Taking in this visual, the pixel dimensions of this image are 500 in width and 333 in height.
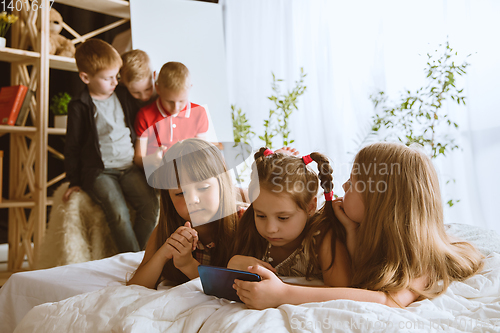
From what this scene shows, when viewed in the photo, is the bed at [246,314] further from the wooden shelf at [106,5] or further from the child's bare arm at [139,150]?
the wooden shelf at [106,5]

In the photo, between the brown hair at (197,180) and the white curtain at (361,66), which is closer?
the brown hair at (197,180)

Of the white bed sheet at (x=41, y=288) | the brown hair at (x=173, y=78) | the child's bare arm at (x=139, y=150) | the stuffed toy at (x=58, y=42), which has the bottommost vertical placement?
the white bed sheet at (x=41, y=288)

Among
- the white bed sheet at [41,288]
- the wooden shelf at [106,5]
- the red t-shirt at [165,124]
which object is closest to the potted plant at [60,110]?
the wooden shelf at [106,5]

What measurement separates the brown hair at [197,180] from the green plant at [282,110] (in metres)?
1.53

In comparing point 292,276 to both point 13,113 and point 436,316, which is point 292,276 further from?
point 13,113

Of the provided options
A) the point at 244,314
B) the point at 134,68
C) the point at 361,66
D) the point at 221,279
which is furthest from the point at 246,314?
the point at 361,66

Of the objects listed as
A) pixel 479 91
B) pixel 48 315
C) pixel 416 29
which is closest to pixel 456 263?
pixel 48 315

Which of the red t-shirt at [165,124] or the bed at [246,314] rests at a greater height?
the red t-shirt at [165,124]

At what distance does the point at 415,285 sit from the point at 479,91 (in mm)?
1518

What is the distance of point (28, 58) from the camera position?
239 centimetres

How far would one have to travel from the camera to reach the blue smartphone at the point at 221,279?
0.78 metres

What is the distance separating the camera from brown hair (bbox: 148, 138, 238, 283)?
1.05 metres

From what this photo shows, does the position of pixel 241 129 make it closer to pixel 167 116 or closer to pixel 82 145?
pixel 167 116

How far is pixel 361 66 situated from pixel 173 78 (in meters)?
1.12
